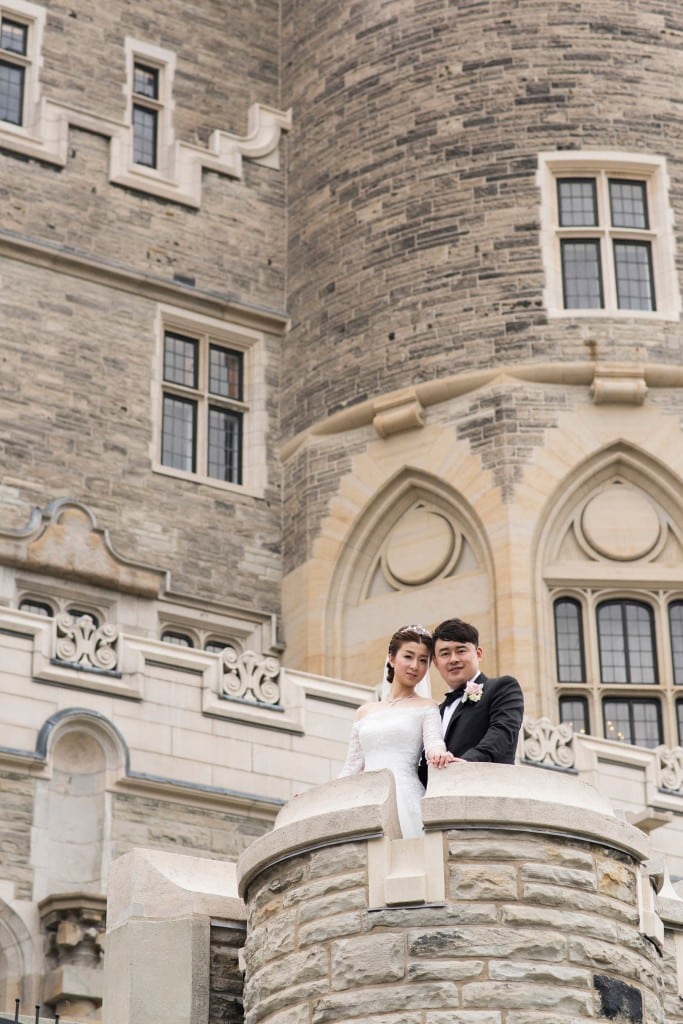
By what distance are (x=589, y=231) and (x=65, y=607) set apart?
20.8 ft

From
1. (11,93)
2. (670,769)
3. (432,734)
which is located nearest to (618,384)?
→ (670,769)

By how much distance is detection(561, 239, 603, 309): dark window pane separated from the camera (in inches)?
832

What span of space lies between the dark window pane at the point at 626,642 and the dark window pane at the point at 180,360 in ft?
16.5

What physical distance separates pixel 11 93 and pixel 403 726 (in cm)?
1422

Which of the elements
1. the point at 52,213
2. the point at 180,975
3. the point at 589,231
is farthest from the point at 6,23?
the point at 180,975

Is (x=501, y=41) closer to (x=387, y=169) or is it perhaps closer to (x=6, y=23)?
(x=387, y=169)

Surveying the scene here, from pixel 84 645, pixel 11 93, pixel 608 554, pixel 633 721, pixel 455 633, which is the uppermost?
pixel 11 93

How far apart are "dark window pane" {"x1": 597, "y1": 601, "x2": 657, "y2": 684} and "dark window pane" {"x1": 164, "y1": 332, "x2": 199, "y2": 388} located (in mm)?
5027

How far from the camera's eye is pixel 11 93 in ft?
73.4

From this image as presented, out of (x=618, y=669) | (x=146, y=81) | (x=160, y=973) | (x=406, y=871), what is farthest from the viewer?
(x=146, y=81)

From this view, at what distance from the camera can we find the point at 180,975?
10.0 m

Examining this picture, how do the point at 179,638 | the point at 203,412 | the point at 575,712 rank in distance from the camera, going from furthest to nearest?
1. the point at 203,412
2. the point at 179,638
3. the point at 575,712

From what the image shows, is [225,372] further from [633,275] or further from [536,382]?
[633,275]

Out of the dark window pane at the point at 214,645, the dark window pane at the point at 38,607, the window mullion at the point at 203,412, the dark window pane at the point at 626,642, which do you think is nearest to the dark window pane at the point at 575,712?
the dark window pane at the point at 626,642
